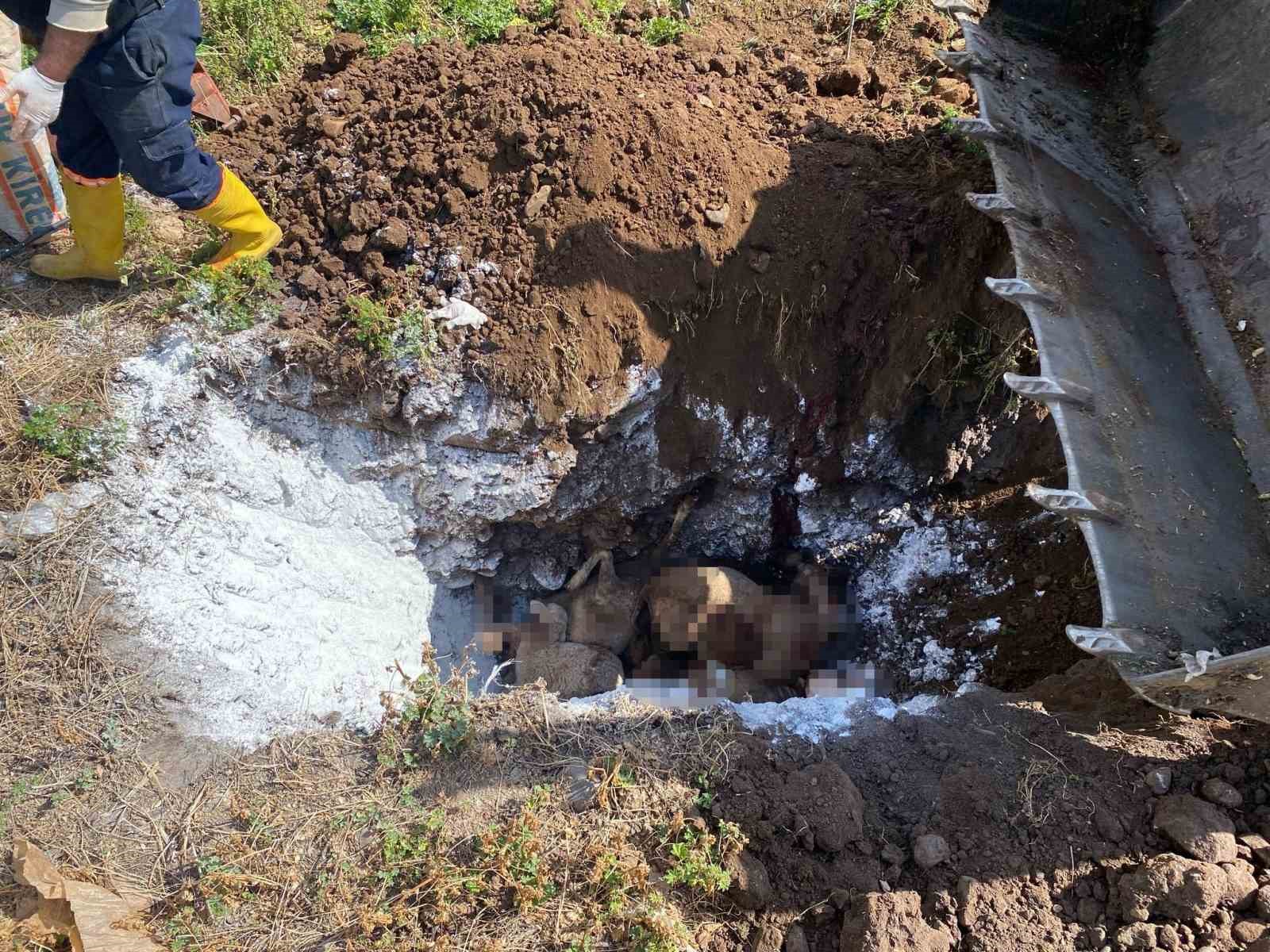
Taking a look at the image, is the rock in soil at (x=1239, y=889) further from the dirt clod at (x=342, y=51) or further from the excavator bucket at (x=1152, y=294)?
the dirt clod at (x=342, y=51)

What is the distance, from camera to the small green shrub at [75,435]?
123 inches

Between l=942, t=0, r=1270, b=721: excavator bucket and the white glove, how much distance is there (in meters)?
3.41

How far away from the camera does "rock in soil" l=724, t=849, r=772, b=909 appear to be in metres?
2.47

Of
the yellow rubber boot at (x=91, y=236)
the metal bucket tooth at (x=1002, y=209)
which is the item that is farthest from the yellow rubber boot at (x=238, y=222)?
the metal bucket tooth at (x=1002, y=209)

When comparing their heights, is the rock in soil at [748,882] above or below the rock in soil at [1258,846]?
below

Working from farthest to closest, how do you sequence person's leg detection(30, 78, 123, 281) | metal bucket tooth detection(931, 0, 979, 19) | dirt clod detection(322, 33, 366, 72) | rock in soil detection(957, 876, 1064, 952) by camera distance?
dirt clod detection(322, 33, 366, 72), metal bucket tooth detection(931, 0, 979, 19), person's leg detection(30, 78, 123, 281), rock in soil detection(957, 876, 1064, 952)

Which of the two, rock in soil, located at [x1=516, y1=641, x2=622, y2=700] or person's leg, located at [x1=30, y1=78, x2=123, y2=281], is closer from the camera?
person's leg, located at [x1=30, y1=78, x2=123, y2=281]

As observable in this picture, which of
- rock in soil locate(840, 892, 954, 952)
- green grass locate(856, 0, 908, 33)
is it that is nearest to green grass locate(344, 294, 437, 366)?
rock in soil locate(840, 892, 954, 952)

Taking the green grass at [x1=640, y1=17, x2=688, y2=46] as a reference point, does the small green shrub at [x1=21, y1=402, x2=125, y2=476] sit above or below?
below

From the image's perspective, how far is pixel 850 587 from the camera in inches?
157

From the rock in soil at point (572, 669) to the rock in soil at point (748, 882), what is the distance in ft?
4.32

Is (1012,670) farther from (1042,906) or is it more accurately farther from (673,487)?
(673,487)

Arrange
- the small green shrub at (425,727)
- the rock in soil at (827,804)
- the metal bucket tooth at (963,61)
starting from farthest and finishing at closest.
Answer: the metal bucket tooth at (963,61) < the small green shrub at (425,727) < the rock in soil at (827,804)

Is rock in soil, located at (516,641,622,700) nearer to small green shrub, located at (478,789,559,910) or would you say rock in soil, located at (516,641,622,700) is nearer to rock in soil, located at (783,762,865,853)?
small green shrub, located at (478,789,559,910)
